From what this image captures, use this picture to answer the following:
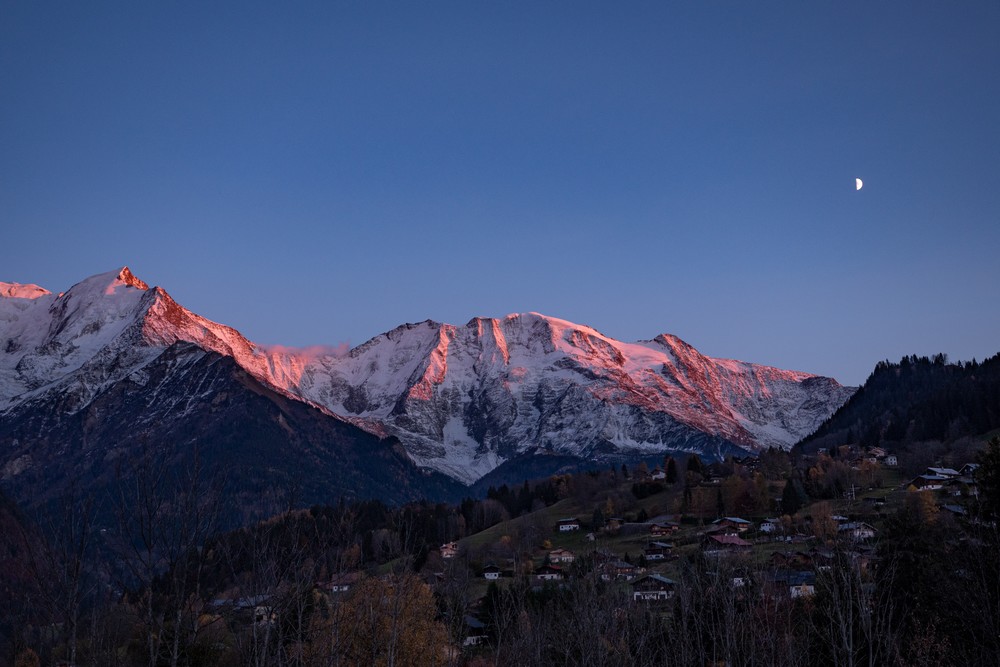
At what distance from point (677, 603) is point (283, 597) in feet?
129

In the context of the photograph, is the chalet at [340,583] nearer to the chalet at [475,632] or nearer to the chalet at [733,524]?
the chalet at [475,632]

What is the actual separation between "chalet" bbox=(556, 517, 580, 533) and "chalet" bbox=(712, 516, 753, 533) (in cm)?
3632

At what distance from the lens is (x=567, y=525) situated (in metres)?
180

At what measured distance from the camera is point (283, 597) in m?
29.9

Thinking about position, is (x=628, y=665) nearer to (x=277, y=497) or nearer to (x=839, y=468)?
(x=277, y=497)

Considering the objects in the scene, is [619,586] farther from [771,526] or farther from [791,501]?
[791,501]

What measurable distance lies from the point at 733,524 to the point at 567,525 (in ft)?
151

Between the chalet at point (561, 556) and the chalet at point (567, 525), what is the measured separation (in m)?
27.1

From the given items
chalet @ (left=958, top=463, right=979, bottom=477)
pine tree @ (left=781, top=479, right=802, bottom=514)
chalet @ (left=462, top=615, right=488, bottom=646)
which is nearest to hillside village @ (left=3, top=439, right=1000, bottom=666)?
chalet @ (left=462, top=615, right=488, bottom=646)

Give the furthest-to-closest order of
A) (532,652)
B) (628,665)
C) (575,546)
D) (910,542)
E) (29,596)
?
1. (575,546)
2. (910,542)
3. (532,652)
4. (628,665)
5. (29,596)

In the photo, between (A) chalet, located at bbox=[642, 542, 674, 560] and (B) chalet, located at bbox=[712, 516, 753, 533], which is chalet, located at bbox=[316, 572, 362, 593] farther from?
(B) chalet, located at bbox=[712, 516, 753, 533]

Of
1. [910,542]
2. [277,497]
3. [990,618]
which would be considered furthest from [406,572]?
[910,542]

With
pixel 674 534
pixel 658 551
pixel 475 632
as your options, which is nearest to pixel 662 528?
pixel 674 534

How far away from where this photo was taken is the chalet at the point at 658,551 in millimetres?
127750
